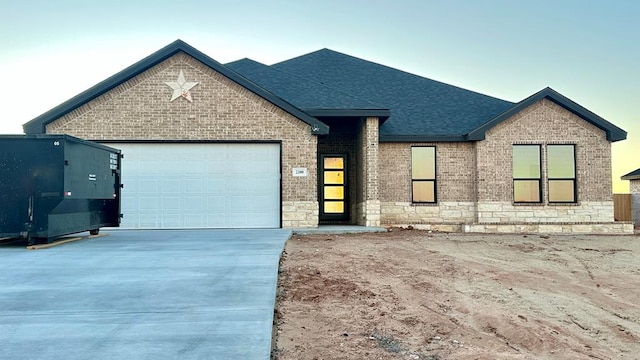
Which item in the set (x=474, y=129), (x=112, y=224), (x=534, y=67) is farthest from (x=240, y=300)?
(x=534, y=67)

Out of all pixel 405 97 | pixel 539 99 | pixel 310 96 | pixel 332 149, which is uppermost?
pixel 405 97

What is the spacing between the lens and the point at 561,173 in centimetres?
1770

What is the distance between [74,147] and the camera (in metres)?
10.4

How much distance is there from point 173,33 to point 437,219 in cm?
→ 1435

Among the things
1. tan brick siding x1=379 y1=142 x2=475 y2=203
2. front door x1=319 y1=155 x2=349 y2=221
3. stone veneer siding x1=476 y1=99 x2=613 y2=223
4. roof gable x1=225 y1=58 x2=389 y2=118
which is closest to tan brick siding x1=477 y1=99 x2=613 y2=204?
stone veneer siding x1=476 y1=99 x2=613 y2=223

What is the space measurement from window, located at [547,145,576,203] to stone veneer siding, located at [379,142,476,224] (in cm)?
325

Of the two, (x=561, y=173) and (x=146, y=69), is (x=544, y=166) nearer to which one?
(x=561, y=173)

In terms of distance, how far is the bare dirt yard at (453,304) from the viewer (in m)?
4.69

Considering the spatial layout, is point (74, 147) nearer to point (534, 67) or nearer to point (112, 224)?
point (112, 224)

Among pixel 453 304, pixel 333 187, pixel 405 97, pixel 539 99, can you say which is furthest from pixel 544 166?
pixel 453 304

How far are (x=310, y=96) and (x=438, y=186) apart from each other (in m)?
6.49

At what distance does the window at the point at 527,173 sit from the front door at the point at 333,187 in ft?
23.7

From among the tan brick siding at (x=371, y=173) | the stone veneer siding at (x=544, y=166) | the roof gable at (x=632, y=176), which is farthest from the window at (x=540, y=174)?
the roof gable at (x=632, y=176)

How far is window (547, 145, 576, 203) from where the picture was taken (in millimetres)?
17672
